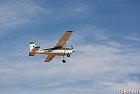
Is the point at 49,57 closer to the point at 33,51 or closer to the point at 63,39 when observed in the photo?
the point at 33,51

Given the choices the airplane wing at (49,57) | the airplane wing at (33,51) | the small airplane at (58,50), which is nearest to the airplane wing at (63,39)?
the small airplane at (58,50)

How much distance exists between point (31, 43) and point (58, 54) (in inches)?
273

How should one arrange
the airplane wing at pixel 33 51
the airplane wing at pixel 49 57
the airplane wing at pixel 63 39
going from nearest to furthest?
the airplane wing at pixel 63 39
the airplane wing at pixel 33 51
the airplane wing at pixel 49 57

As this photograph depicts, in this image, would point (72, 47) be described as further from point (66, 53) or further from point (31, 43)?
point (31, 43)

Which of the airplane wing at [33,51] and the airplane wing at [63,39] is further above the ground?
the airplane wing at [63,39]

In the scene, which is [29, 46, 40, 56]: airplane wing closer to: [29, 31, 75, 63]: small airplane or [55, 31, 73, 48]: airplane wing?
[29, 31, 75, 63]: small airplane

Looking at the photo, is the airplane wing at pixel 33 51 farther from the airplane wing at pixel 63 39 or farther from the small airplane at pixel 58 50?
the airplane wing at pixel 63 39

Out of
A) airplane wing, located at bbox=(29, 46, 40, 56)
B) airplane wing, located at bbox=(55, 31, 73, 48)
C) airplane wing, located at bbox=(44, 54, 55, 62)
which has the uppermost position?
airplane wing, located at bbox=(44, 54, 55, 62)

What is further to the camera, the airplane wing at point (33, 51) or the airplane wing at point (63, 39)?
the airplane wing at point (33, 51)

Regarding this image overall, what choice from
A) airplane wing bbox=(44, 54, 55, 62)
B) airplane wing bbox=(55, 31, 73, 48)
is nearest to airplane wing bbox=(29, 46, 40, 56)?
airplane wing bbox=(55, 31, 73, 48)

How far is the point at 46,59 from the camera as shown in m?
94.1

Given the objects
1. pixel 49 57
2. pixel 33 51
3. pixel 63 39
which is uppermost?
pixel 49 57

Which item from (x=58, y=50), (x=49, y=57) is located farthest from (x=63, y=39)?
(x=49, y=57)

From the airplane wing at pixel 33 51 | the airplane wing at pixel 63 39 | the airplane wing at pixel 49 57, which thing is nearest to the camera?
the airplane wing at pixel 63 39
